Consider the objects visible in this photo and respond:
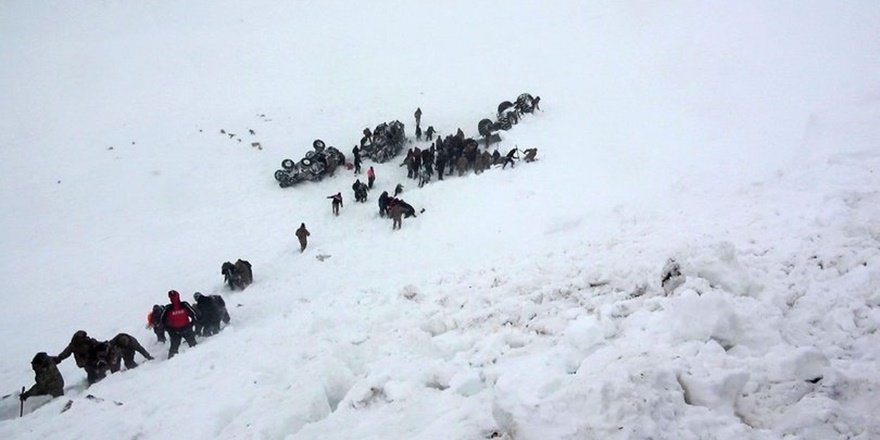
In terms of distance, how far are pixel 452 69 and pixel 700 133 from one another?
57.9 ft

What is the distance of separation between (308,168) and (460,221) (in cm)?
908

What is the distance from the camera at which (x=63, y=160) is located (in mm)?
23047

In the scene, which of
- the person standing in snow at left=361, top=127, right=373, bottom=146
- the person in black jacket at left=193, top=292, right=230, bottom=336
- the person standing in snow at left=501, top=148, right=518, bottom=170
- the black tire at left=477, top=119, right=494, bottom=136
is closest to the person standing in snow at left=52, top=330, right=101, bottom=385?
the person in black jacket at left=193, top=292, right=230, bottom=336

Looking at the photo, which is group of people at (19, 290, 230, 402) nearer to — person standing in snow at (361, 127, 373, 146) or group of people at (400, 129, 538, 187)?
group of people at (400, 129, 538, 187)

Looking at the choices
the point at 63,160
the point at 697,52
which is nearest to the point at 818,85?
the point at 697,52

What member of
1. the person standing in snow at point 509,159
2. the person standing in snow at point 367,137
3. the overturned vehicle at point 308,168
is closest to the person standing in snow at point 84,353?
the overturned vehicle at point 308,168

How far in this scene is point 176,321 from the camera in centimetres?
1074

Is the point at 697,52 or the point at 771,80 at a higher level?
the point at 697,52

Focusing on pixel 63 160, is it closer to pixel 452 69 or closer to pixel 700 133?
pixel 452 69

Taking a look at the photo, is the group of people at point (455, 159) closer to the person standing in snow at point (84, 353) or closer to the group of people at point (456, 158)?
the group of people at point (456, 158)

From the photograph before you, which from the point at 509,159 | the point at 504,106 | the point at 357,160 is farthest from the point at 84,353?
the point at 504,106

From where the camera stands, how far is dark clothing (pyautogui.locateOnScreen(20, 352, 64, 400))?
9.20m

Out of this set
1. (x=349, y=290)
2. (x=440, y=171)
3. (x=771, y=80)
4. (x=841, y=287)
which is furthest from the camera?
(x=771, y=80)

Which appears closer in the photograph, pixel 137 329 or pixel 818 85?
pixel 137 329
